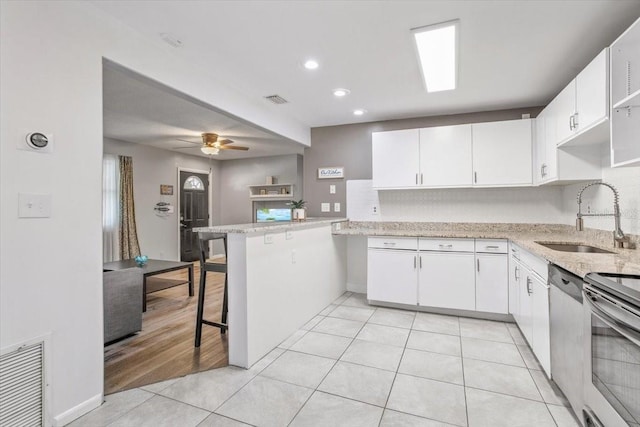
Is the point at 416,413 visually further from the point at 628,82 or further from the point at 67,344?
the point at 628,82

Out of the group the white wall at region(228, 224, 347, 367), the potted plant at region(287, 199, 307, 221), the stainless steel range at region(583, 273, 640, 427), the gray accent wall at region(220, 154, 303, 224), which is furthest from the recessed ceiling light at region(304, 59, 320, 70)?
the gray accent wall at region(220, 154, 303, 224)

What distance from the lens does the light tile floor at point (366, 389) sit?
5.75ft

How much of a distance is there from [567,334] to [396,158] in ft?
8.30

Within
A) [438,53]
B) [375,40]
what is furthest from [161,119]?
[438,53]

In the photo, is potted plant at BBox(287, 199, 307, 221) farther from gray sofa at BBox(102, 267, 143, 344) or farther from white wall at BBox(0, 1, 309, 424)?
white wall at BBox(0, 1, 309, 424)

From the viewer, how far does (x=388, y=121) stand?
165 inches

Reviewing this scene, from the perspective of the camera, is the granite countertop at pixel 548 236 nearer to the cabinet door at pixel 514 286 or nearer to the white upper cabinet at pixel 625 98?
the cabinet door at pixel 514 286

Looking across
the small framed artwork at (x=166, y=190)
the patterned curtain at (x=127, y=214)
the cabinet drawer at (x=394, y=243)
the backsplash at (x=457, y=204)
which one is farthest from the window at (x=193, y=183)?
the cabinet drawer at (x=394, y=243)

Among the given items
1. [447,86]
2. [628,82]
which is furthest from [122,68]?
[628,82]

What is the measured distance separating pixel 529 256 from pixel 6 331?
3.22 metres

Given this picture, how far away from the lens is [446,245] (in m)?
3.34

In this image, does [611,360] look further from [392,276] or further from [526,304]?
[392,276]

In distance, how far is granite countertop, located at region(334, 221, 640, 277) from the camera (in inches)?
65.7

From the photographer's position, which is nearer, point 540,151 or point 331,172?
point 540,151
